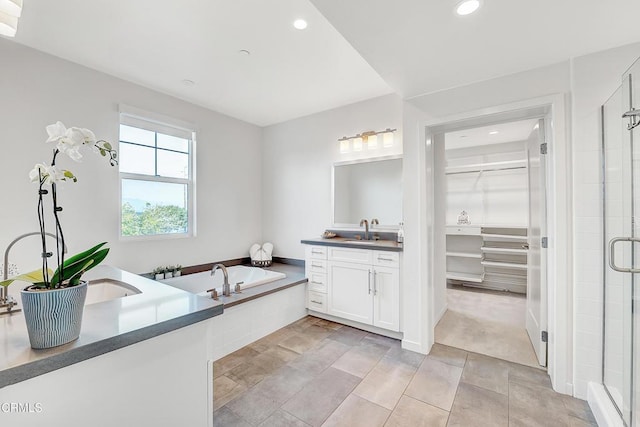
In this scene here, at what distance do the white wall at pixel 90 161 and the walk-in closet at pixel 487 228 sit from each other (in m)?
2.95

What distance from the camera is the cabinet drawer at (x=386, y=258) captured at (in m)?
2.78

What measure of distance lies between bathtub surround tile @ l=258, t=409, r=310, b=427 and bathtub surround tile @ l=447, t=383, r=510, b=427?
94 cm

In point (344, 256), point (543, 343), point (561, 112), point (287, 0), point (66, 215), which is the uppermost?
point (287, 0)

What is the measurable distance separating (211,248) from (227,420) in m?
2.42

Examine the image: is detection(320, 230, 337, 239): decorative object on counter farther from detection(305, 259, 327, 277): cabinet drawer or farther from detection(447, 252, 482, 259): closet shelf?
detection(447, 252, 482, 259): closet shelf

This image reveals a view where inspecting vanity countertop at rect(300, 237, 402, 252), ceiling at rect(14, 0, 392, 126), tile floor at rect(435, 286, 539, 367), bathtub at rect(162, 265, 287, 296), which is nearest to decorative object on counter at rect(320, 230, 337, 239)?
vanity countertop at rect(300, 237, 402, 252)

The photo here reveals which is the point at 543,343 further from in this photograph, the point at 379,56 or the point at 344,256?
the point at 379,56

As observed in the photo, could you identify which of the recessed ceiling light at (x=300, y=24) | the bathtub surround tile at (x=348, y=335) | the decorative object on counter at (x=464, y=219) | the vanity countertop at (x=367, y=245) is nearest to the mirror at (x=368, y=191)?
the vanity countertop at (x=367, y=245)

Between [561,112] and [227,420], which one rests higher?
[561,112]

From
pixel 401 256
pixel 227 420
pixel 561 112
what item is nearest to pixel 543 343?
pixel 401 256

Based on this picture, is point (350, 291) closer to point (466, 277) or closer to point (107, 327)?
point (107, 327)

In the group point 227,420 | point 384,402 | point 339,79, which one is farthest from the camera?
point 339,79

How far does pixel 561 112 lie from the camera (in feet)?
6.56

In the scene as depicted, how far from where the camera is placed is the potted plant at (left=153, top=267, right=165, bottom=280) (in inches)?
124
